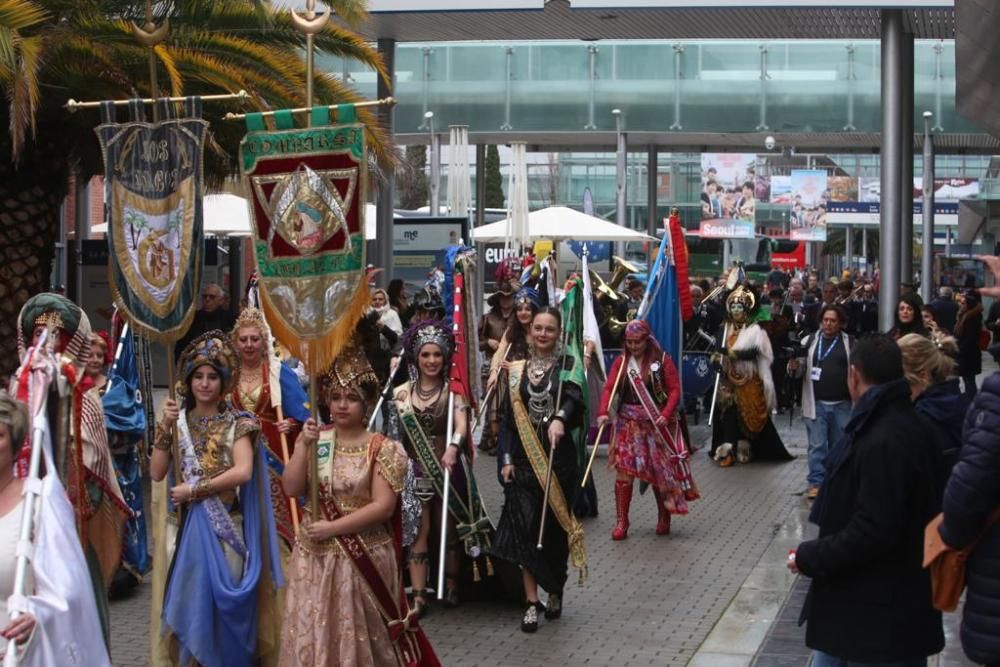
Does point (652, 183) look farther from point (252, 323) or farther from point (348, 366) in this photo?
point (252, 323)

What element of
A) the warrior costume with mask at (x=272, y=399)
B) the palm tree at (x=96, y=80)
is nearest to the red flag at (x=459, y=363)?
the warrior costume with mask at (x=272, y=399)

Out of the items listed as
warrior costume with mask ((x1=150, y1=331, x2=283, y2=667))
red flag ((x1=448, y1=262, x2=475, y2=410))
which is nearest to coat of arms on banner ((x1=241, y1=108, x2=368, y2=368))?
warrior costume with mask ((x1=150, y1=331, x2=283, y2=667))

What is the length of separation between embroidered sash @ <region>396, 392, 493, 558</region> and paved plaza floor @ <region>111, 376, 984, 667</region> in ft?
1.42

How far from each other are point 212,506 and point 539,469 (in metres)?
2.86

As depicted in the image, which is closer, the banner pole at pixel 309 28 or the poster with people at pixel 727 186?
the banner pole at pixel 309 28

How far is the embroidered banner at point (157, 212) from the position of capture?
736 centimetres

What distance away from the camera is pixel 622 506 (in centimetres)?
1223

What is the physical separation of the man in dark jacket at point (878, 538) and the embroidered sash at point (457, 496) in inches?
169

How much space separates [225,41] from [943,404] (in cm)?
831

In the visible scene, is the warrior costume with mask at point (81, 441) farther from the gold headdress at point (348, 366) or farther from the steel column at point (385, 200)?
the steel column at point (385, 200)

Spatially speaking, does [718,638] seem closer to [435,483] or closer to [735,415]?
[435,483]

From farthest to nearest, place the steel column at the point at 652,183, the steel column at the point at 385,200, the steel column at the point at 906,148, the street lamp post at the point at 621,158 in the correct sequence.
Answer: the steel column at the point at 652,183
the street lamp post at the point at 621,158
the steel column at the point at 385,200
the steel column at the point at 906,148

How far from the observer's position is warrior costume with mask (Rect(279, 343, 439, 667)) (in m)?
6.66

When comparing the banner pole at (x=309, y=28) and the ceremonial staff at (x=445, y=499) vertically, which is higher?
the banner pole at (x=309, y=28)
